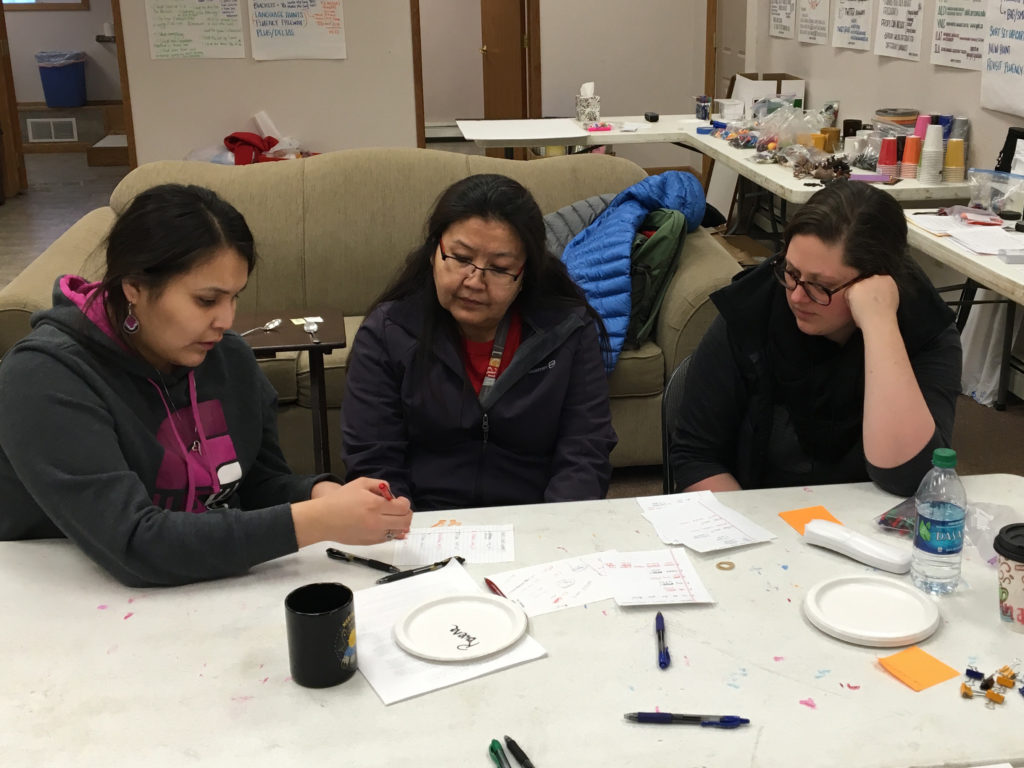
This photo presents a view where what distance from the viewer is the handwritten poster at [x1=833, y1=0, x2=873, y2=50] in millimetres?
4660

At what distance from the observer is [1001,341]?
380 centimetres

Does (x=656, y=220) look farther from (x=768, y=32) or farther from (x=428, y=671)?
(x=768, y=32)

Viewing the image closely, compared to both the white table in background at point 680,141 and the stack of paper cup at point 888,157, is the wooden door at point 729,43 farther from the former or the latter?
the stack of paper cup at point 888,157

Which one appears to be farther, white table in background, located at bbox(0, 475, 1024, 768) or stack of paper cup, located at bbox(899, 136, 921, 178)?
stack of paper cup, located at bbox(899, 136, 921, 178)

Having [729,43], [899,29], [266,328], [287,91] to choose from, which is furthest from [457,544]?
[729,43]

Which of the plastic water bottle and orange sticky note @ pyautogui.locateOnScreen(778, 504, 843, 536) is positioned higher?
the plastic water bottle

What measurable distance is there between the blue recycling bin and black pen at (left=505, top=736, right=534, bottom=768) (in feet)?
32.1

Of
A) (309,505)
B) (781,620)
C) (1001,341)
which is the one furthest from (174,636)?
(1001,341)

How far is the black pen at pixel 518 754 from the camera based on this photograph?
101cm

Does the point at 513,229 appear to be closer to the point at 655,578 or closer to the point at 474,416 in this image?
the point at 474,416

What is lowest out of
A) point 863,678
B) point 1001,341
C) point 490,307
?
point 1001,341

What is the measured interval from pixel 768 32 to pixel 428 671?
5.56 m

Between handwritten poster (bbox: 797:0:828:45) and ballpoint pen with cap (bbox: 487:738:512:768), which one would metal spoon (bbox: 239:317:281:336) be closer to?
ballpoint pen with cap (bbox: 487:738:512:768)

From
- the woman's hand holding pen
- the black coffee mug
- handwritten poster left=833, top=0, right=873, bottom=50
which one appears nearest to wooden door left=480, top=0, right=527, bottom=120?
handwritten poster left=833, top=0, right=873, bottom=50
